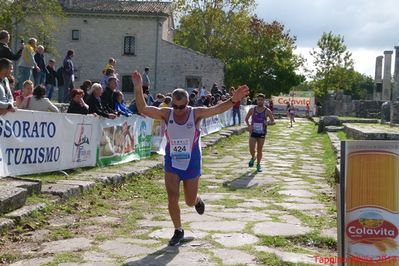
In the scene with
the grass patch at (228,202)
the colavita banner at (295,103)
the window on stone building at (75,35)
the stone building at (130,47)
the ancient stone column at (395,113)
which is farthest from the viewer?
the colavita banner at (295,103)

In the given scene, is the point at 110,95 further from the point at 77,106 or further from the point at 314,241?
the point at 314,241

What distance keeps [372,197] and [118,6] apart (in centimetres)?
4274

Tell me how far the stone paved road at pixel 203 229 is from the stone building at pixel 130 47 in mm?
33308

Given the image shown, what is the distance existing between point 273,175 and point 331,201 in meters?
3.02

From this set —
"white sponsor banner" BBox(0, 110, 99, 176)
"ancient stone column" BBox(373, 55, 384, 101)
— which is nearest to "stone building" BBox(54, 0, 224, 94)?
"ancient stone column" BBox(373, 55, 384, 101)

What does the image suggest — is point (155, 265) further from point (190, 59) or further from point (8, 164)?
point (190, 59)

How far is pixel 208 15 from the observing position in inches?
1836

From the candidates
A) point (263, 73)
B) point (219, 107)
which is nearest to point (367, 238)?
point (219, 107)

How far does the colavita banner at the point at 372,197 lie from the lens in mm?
4023

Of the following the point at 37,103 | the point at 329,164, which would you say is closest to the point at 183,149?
the point at 37,103

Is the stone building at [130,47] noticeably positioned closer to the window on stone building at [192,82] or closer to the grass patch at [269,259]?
the window on stone building at [192,82]

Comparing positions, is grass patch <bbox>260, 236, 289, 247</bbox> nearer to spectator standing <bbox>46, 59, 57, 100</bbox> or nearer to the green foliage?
spectator standing <bbox>46, 59, 57, 100</bbox>

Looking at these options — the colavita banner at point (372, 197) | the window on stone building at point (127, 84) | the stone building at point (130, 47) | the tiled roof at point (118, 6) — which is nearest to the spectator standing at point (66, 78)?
the colavita banner at point (372, 197)

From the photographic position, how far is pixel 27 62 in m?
13.7
